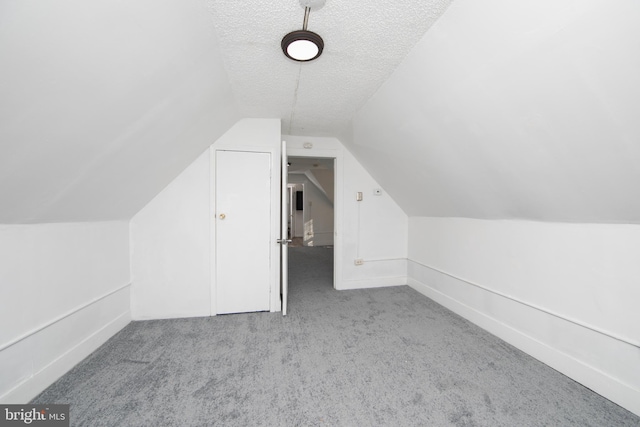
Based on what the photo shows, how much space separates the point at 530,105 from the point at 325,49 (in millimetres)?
1285

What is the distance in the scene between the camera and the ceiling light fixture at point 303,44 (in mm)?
1525

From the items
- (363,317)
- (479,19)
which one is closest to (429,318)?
(363,317)

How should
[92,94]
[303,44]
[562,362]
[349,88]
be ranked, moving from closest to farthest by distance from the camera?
[92,94], [303,44], [562,362], [349,88]

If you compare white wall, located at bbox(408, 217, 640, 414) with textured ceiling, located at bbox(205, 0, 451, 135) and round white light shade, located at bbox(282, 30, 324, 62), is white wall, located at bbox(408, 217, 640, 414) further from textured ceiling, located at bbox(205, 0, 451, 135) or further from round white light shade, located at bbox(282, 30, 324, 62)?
round white light shade, located at bbox(282, 30, 324, 62)

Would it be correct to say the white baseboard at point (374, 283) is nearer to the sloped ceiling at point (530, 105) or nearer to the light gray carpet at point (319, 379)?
the light gray carpet at point (319, 379)

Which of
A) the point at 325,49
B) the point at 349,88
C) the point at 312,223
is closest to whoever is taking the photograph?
the point at 325,49

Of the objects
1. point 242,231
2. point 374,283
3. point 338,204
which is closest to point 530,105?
point 338,204

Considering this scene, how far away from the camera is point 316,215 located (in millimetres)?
8688

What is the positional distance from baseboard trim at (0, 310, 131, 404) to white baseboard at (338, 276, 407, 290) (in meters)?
2.71

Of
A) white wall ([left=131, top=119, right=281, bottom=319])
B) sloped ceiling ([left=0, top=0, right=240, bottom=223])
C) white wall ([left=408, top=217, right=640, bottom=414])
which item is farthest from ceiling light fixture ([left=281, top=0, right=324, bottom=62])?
white wall ([left=408, top=217, right=640, bottom=414])

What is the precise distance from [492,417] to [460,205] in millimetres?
1869

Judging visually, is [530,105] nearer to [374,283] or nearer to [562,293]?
[562,293]

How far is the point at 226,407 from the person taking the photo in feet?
5.16

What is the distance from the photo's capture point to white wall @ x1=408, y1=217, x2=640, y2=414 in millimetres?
1588
